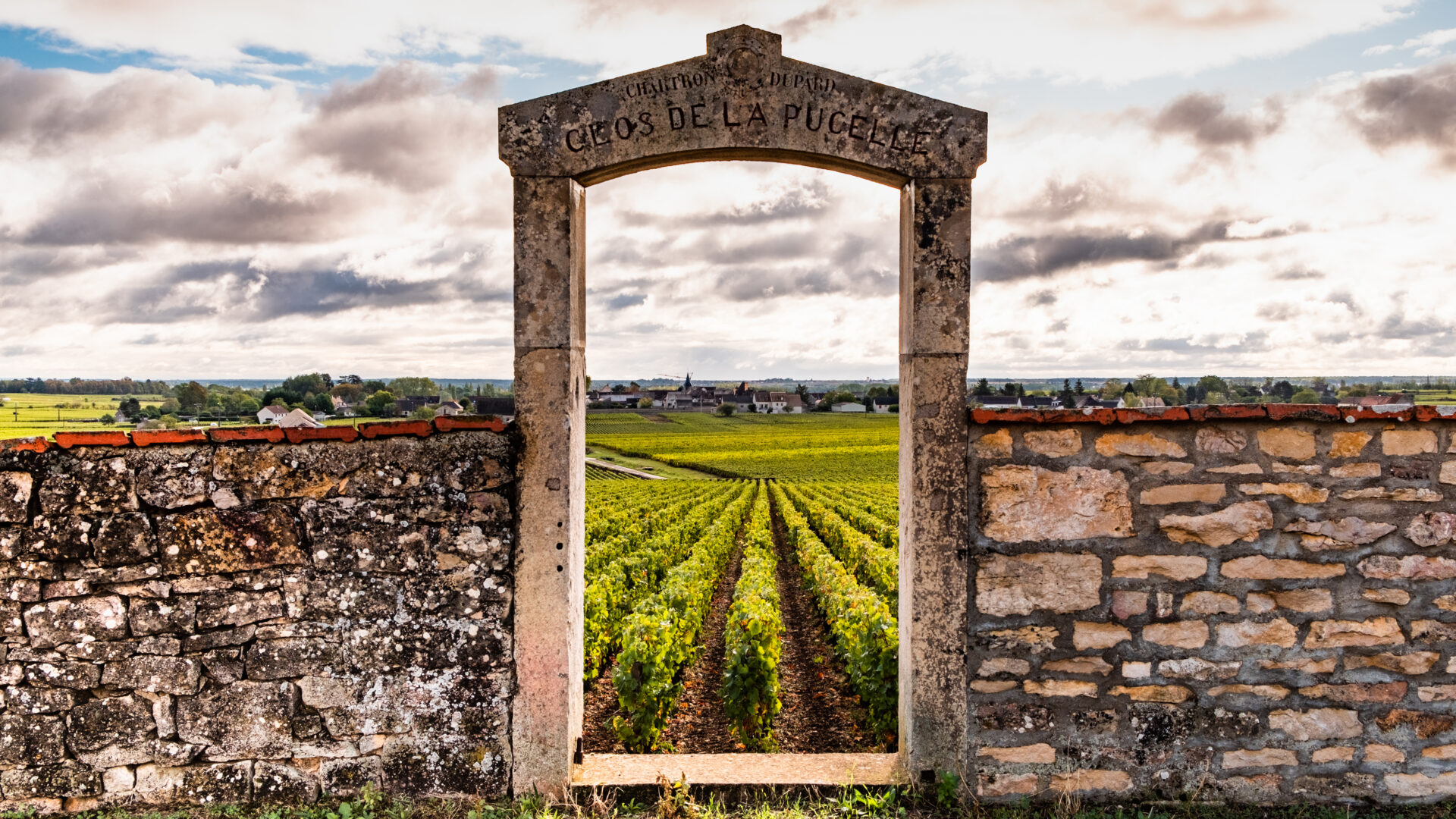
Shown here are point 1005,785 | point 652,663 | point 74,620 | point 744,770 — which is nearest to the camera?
point 74,620

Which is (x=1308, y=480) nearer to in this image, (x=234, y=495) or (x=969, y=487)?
(x=969, y=487)

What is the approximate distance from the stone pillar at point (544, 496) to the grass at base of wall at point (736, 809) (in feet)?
0.72

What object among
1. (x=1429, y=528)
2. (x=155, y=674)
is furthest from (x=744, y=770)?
(x=1429, y=528)

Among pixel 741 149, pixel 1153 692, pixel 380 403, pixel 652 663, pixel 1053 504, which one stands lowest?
pixel 652 663

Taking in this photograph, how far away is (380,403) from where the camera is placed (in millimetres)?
8148

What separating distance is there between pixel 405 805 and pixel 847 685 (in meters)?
5.54

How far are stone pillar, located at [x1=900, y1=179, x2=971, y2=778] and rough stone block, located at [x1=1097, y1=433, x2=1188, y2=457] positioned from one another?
745mm

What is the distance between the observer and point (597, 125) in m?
4.27

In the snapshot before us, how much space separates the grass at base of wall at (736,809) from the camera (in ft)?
13.3

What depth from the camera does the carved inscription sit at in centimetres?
425

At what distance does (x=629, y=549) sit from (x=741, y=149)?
12.5 metres

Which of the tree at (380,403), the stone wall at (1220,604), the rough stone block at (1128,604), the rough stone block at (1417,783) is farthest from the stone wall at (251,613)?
the rough stone block at (1417,783)

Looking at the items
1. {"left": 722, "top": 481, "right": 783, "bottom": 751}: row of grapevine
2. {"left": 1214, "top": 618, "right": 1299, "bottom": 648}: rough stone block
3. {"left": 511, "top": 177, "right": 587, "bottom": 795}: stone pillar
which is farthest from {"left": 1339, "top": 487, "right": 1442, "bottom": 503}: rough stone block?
{"left": 722, "top": 481, "right": 783, "bottom": 751}: row of grapevine

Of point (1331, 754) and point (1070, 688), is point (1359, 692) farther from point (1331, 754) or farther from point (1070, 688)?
point (1070, 688)
